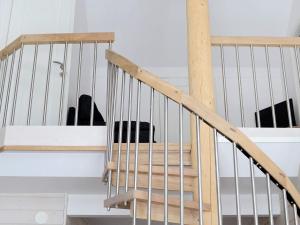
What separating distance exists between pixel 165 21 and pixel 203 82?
2888 mm

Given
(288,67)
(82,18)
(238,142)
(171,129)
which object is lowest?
(238,142)

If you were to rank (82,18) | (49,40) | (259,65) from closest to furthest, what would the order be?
1. (49,40)
2. (82,18)
3. (259,65)

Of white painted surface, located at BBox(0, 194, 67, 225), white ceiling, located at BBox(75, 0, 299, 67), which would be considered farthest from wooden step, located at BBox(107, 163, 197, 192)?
white ceiling, located at BBox(75, 0, 299, 67)

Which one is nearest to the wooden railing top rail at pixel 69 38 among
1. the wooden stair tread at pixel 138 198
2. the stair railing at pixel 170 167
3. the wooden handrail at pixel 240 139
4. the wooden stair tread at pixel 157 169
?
the stair railing at pixel 170 167

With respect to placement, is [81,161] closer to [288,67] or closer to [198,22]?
[198,22]

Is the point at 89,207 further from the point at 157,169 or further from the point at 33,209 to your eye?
the point at 157,169

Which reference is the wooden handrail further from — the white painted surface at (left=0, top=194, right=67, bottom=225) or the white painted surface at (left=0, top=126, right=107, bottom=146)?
the white painted surface at (left=0, top=194, right=67, bottom=225)

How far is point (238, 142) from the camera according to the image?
7.86 feet

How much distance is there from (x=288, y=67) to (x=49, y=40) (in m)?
3.56

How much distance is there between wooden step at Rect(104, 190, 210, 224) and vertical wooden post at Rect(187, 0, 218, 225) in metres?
0.16

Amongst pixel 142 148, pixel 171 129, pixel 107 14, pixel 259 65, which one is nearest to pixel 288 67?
pixel 259 65

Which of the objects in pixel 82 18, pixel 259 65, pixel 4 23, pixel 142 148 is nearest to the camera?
pixel 142 148

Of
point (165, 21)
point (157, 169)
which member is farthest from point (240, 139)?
point (165, 21)

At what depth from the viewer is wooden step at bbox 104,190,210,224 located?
251 centimetres
